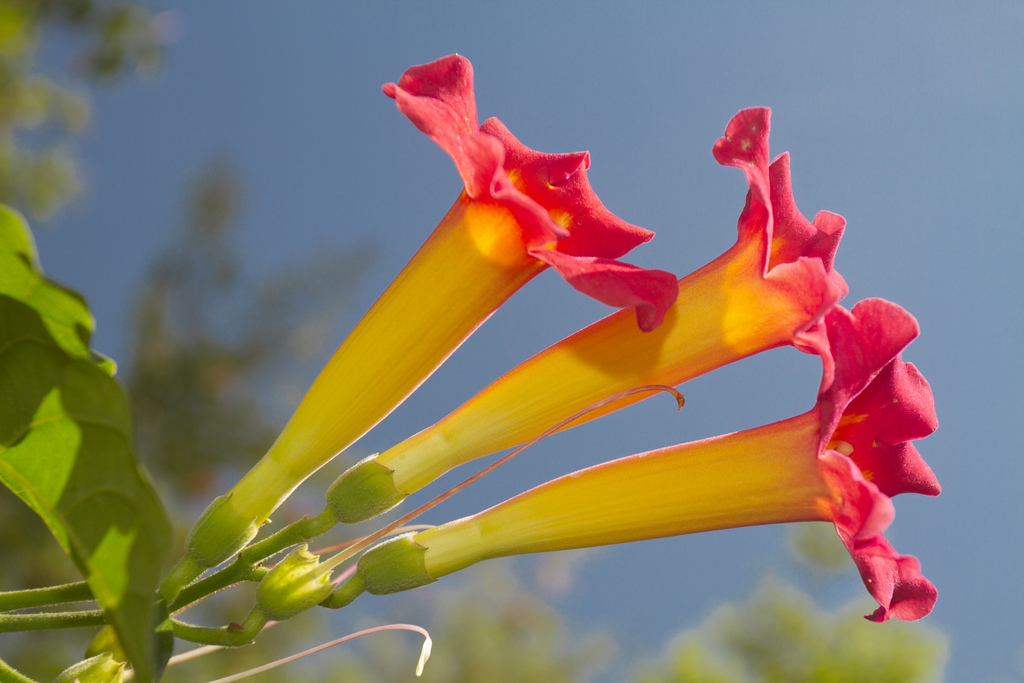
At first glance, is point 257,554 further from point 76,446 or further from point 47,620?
point 76,446

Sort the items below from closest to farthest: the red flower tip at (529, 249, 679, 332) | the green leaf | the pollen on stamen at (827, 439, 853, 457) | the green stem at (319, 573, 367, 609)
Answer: the green leaf, the red flower tip at (529, 249, 679, 332), the green stem at (319, 573, 367, 609), the pollen on stamen at (827, 439, 853, 457)

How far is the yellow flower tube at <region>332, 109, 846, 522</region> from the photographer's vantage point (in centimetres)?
120

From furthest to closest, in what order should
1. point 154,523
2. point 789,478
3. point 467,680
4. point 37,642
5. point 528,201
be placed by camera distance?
point 467,680
point 37,642
point 789,478
point 528,201
point 154,523

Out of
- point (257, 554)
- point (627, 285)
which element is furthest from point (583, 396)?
Result: point (257, 554)

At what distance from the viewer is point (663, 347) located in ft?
4.02

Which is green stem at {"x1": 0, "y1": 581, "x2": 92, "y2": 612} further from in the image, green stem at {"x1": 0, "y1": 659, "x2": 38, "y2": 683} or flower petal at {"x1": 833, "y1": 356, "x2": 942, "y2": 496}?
flower petal at {"x1": 833, "y1": 356, "x2": 942, "y2": 496}

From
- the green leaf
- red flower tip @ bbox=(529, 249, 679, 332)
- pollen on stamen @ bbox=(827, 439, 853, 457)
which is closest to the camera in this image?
the green leaf

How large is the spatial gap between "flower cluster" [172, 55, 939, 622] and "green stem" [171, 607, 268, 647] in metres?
0.07

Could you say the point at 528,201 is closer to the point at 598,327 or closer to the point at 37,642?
the point at 598,327

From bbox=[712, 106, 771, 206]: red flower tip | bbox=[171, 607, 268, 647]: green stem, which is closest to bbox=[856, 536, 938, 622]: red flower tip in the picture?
bbox=[712, 106, 771, 206]: red flower tip

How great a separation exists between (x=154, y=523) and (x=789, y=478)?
0.98 meters

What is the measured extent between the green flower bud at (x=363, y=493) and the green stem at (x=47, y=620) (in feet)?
1.28

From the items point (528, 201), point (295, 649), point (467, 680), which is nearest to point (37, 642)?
point (295, 649)

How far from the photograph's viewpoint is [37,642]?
759cm
